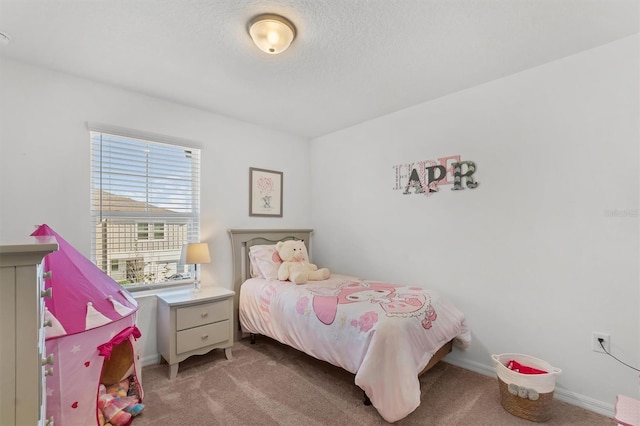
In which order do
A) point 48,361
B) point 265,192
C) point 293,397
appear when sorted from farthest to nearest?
point 265,192 < point 293,397 < point 48,361

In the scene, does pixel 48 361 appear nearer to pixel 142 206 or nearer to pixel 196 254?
pixel 196 254

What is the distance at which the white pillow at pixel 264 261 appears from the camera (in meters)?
3.12

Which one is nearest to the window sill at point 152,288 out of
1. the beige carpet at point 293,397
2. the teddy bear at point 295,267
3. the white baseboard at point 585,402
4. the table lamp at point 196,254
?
the table lamp at point 196,254

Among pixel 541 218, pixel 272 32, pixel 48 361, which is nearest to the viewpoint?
pixel 48 361

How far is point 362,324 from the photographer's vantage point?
201 centimetres

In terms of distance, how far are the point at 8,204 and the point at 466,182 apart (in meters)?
3.54

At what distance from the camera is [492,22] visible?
180cm

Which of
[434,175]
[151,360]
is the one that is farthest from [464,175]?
[151,360]

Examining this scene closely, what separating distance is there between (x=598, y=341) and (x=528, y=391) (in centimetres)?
64

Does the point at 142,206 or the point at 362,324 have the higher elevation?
the point at 142,206

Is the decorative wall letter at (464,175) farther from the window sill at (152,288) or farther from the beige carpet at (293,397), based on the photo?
the window sill at (152,288)

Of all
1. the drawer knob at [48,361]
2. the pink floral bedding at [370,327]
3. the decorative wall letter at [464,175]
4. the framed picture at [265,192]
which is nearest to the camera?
the drawer knob at [48,361]

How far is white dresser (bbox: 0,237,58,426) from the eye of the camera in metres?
0.76

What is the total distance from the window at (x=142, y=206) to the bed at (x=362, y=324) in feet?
1.98
